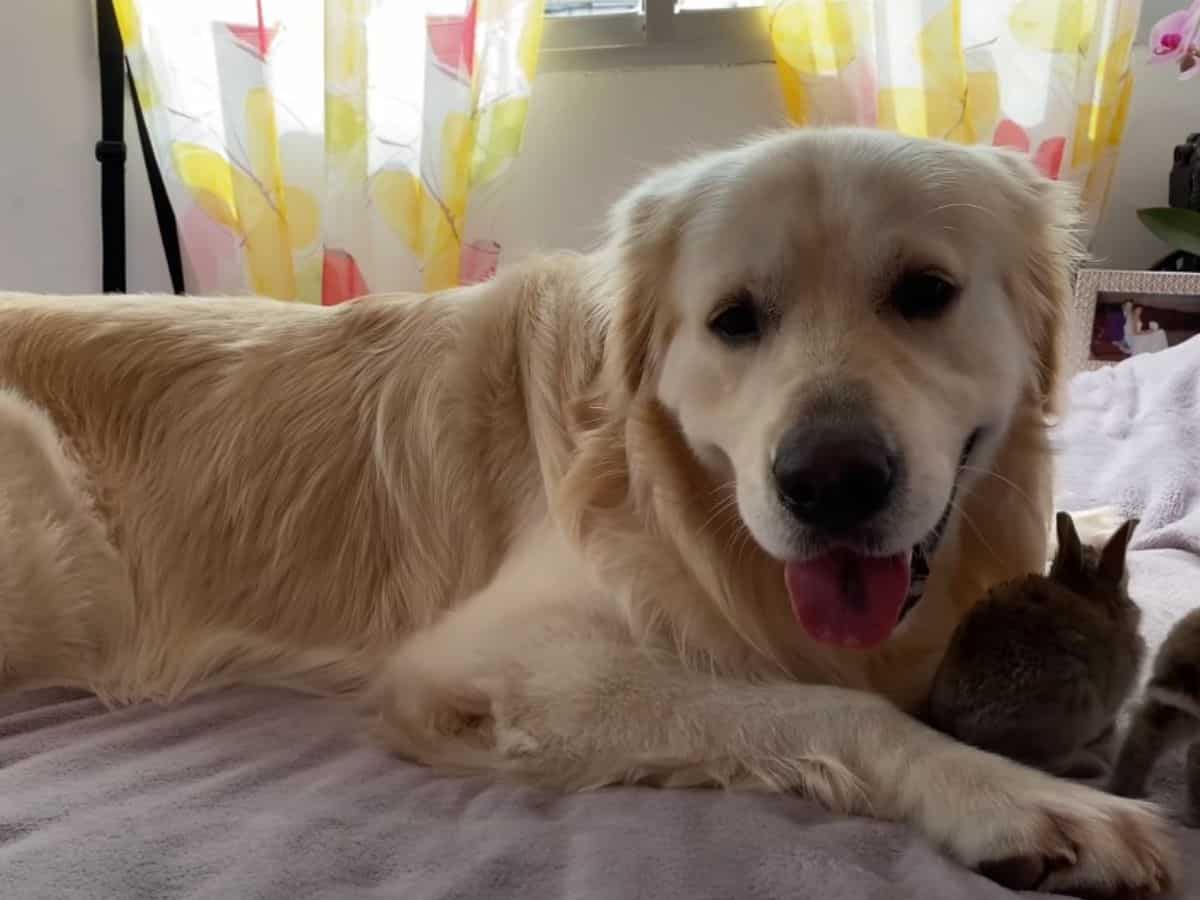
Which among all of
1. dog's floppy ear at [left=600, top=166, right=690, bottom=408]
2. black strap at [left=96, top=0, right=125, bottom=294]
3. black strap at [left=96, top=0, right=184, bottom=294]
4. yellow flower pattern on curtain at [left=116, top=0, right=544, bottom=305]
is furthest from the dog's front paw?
black strap at [left=96, top=0, right=125, bottom=294]

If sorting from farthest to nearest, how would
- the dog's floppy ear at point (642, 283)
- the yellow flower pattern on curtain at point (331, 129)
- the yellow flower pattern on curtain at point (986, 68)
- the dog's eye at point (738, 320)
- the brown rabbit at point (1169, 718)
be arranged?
the yellow flower pattern on curtain at point (331, 129) < the yellow flower pattern on curtain at point (986, 68) < the dog's floppy ear at point (642, 283) < the dog's eye at point (738, 320) < the brown rabbit at point (1169, 718)

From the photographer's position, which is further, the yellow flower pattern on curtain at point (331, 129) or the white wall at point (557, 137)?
the white wall at point (557, 137)

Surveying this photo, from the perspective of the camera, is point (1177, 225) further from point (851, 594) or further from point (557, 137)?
point (851, 594)

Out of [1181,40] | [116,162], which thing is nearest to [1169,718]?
[1181,40]

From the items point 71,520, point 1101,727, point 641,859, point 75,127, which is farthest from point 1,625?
point 75,127

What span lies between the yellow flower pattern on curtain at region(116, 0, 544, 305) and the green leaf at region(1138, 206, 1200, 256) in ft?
5.20

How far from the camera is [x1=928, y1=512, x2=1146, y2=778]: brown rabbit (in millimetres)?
1009

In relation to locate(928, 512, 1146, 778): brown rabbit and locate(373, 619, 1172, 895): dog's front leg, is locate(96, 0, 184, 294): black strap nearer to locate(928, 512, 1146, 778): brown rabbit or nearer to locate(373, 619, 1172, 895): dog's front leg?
locate(373, 619, 1172, 895): dog's front leg

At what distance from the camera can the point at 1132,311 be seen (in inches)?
104

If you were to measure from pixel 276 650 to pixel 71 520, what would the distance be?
34 centimetres

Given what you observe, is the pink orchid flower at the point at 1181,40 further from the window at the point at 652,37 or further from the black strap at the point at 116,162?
the black strap at the point at 116,162

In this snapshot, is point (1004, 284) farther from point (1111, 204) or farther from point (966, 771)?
point (1111, 204)

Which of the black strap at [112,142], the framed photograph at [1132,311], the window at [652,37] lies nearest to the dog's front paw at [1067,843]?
the framed photograph at [1132,311]

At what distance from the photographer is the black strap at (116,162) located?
9.41 feet
